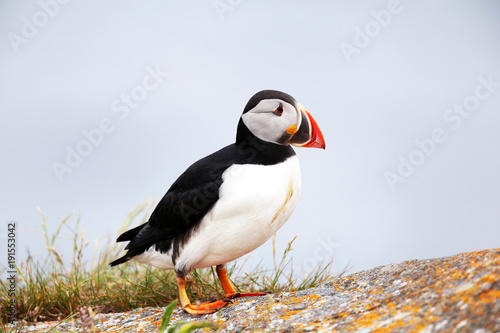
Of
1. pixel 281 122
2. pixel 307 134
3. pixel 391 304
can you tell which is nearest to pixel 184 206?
pixel 281 122

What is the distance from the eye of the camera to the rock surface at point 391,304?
7.47ft

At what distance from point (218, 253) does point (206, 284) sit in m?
0.90

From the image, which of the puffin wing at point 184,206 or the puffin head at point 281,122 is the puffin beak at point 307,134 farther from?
the puffin wing at point 184,206

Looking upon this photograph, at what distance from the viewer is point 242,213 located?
3820 mm

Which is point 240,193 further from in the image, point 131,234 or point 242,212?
point 131,234

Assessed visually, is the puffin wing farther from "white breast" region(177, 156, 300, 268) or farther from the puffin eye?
the puffin eye

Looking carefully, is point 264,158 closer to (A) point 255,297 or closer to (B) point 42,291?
(A) point 255,297

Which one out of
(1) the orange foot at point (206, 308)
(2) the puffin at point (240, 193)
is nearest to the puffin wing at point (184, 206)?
(2) the puffin at point (240, 193)

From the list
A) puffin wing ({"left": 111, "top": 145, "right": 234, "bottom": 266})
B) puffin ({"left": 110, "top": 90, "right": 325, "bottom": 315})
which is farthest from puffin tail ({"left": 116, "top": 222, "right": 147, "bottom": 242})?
puffin ({"left": 110, "top": 90, "right": 325, "bottom": 315})

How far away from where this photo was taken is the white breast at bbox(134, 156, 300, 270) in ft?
12.5

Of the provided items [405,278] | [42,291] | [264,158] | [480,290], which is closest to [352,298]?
[405,278]

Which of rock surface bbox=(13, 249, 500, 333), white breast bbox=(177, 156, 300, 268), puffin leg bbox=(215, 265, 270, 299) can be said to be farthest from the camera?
puffin leg bbox=(215, 265, 270, 299)

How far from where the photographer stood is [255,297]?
4043 mm

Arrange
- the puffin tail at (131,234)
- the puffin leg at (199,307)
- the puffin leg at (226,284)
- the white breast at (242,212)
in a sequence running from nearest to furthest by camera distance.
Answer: the white breast at (242,212) → the puffin leg at (199,307) → the puffin leg at (226,284) → the puffin tail at (131,234)
